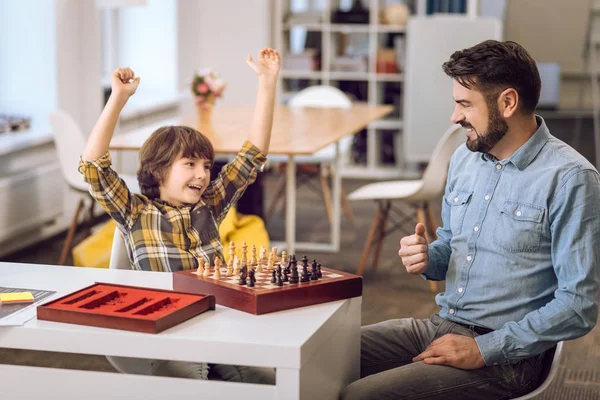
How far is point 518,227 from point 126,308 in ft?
2.76

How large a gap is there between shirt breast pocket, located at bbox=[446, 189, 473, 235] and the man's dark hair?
9.4 inches

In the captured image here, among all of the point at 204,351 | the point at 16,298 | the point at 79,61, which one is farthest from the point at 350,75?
the point at 204,351

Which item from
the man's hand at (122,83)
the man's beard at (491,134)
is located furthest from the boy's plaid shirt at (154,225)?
the man's beard at (491,134)

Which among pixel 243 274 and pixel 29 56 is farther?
pixel 29 56

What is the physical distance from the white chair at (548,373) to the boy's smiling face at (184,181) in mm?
934

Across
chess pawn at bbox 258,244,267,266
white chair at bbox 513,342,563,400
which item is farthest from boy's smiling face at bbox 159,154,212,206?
white chair at bbox 513,342,563,400

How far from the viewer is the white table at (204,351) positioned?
150 centimetres

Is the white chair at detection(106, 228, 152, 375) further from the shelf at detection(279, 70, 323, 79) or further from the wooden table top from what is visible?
the shelf at detection(279, 70, 323, 79)

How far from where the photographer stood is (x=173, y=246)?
7.29ft

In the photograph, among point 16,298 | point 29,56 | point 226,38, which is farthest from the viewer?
point 226,38

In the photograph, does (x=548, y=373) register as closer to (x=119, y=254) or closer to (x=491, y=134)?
(x=491, y=134)

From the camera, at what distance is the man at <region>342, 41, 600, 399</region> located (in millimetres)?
1827

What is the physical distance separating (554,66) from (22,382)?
7.57 metres

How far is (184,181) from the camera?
227cm
